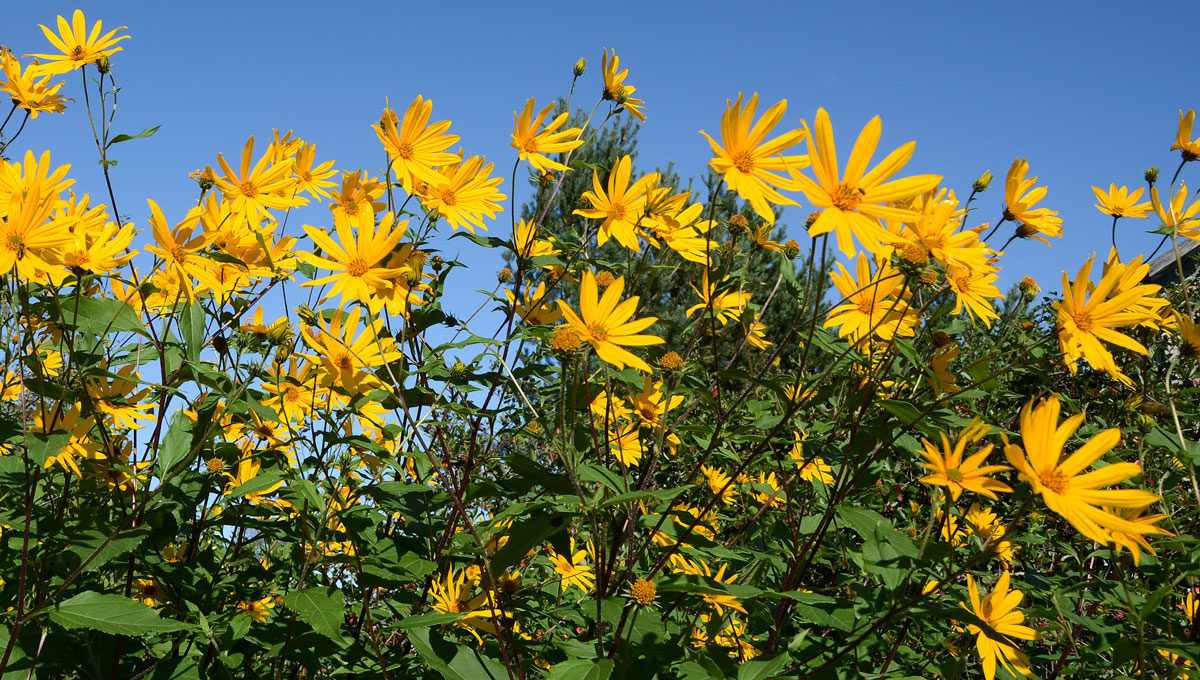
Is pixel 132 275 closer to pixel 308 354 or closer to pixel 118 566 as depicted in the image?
pixel 308 354

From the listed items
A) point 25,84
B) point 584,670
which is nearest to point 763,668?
point 584,670

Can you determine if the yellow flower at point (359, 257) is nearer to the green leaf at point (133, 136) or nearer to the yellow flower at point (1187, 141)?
the green leaf at point (133, 136)

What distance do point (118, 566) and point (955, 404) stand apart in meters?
2.22

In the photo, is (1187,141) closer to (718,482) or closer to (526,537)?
(718,482)

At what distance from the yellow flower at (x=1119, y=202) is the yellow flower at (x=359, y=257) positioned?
2071mm

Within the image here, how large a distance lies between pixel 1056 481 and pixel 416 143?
141cm

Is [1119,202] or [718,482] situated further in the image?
[718,482]

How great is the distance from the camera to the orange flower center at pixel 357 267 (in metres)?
1.62

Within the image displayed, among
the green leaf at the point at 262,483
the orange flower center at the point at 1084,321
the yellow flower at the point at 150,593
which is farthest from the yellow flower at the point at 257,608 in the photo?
the orange flower center at the point at 1084,321

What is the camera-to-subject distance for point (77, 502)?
7.95 ft

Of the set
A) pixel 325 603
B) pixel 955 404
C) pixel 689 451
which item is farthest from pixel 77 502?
pixel 955 404

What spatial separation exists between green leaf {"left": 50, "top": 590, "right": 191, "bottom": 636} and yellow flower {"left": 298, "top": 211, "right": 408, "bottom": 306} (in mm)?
683

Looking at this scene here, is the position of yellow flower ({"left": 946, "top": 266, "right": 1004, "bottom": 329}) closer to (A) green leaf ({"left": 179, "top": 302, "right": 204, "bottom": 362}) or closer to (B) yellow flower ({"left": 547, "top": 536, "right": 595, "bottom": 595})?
(B) yellow flower ({"left": 547, "top": 536, "right": 595, "bottom": 595})

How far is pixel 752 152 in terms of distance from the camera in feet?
4.74
